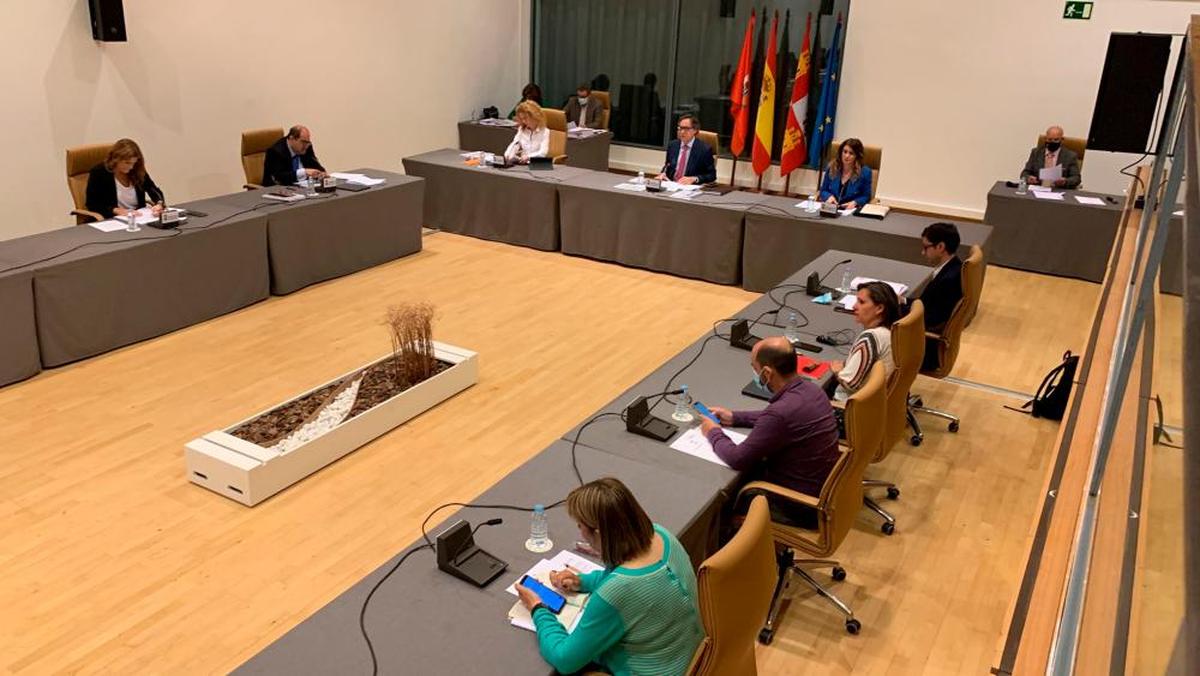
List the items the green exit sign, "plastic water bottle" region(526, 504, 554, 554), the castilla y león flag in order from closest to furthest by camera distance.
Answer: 1. "plastic water bottle" region(526, 504, 554, 554)
2. the green exit sign
3. the castilla y león flag

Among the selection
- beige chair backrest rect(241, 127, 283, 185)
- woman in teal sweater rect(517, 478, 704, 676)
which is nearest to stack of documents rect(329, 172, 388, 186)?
beige chair backrest rect(241, 127, 283, 185)

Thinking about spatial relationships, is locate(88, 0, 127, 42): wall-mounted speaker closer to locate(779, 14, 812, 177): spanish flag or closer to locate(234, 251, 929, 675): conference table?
locate(234, 251, 929, 675): conference table

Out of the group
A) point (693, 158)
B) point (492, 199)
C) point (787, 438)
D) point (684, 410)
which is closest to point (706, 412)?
point (684, 410)

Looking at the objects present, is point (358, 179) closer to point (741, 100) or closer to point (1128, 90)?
point (741, 100)

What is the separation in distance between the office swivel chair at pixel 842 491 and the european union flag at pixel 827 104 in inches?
297

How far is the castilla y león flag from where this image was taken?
11.0 meters

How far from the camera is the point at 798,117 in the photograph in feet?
35.3

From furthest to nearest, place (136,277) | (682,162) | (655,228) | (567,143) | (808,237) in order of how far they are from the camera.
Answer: (567,143) → (682,162) → (655,228) → (808,237) → (136,277)

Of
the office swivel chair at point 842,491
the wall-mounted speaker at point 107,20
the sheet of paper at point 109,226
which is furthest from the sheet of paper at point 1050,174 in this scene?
the wall-mounted speaker at point 107,20

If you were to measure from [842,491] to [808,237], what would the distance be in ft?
13.4

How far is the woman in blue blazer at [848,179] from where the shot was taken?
738 centimetres

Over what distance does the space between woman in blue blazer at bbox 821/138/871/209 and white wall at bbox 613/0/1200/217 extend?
296 cm

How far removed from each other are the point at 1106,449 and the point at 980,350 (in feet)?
17.0

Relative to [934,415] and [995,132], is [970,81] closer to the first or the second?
[995,132]
